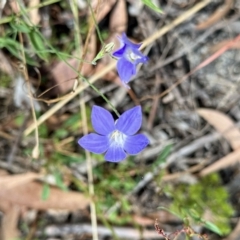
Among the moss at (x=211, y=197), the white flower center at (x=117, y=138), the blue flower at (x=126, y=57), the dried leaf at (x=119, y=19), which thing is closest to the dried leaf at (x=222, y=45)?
the dried leaf at (x=119, y=19)

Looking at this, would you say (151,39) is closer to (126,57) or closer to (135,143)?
(126,57)

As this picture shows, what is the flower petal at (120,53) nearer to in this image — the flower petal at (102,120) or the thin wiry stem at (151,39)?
the flower petal at (102,120)

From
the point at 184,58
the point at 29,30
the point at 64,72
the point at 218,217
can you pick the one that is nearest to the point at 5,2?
the point at 29,30

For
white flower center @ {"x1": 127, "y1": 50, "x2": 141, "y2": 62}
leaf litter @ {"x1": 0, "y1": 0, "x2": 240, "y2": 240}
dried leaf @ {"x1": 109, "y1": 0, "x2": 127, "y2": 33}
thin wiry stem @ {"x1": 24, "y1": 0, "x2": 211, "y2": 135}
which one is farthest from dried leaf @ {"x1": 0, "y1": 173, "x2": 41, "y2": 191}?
white flower center @ {"x1": 127, "y1": 50, "x2": 141, "y2": 62}

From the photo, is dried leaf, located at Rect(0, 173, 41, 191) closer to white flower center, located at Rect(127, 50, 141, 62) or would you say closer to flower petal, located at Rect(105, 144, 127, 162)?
flower petal, located at Rect(105, 144, 127, 162)

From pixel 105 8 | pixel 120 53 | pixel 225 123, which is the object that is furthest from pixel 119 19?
pixel 120 53

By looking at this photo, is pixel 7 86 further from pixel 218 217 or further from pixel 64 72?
pixel 218 217
